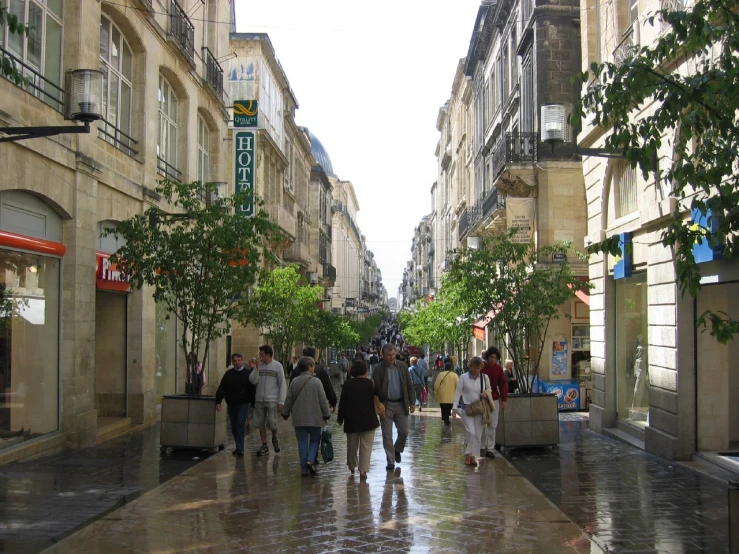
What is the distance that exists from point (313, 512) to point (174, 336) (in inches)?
496

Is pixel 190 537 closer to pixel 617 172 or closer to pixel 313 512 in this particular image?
pixel 313 512

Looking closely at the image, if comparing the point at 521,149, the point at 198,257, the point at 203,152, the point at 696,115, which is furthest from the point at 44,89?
the point at 521,149

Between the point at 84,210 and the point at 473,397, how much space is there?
23.5 ft

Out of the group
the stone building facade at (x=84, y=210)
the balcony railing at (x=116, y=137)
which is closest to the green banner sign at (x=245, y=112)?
the stone building facade at (x=84, y=210)

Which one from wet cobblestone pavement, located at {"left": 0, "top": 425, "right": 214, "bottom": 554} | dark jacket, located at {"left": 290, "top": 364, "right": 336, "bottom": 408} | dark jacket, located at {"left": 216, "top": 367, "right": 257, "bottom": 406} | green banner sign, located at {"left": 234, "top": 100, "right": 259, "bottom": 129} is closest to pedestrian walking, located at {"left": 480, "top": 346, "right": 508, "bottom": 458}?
dark jacket, located at {"left": 290, "top": 364, "right": 336, "bottom": 408}

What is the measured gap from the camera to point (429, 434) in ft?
53.5

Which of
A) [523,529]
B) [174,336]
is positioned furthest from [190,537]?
[174,336]

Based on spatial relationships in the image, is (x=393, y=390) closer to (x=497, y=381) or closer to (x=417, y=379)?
(x=497, y=381)

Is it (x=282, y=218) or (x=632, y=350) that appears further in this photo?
(x=282, y=218)

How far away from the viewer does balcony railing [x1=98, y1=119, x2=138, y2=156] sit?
15.9 m

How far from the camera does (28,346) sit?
12445mm

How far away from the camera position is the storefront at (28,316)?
11.6 m

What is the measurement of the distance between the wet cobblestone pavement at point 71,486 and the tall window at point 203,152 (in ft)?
36.5

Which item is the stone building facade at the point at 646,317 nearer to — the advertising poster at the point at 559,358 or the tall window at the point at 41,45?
the advertising poster at the point at 559,358
